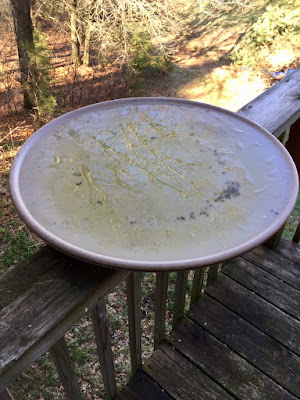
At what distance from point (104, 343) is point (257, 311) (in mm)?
962

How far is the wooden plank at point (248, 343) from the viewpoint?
1.56 metres

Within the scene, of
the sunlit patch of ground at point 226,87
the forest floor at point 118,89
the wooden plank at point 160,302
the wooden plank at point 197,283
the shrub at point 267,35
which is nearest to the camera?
the wooden plank at point 160,302

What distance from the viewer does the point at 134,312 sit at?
132 centimetres

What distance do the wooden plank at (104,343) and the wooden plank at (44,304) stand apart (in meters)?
0.17

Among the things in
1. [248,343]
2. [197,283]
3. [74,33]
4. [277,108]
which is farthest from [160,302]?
[74,33]

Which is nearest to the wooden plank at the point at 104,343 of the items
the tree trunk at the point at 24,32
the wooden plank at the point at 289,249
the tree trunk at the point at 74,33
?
the wooden plank at the point at 289,249

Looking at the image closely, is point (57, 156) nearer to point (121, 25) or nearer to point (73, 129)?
point (73, 129)

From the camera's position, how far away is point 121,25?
8602 mm

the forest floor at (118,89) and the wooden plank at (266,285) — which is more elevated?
the wooden plank at (266,285)

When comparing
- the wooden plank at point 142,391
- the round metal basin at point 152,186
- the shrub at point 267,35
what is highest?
the round metal basin at point 152,186

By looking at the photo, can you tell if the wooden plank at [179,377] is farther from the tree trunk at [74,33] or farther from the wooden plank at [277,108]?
the tree trunk at [74,33]

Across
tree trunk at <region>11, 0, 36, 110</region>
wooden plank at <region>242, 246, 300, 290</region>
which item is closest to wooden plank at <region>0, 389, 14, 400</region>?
wooden plank at <region>242, 246, 300, 290</region>

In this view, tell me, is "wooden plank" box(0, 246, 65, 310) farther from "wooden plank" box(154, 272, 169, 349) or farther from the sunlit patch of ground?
the sunlit patch of ground

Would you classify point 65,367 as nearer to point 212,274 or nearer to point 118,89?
point 212,274
